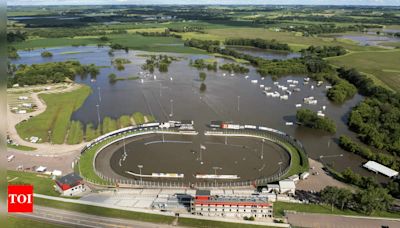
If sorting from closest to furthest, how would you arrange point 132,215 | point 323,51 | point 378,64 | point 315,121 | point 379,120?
point 132,215 < point 315,121 < point 379,120 < point 378,64 < point 323,51

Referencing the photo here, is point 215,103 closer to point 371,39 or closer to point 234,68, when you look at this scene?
point 234,68

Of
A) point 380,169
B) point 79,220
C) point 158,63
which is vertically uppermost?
point 158,63

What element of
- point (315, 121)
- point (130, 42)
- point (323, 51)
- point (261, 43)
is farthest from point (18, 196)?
point (130, 42)

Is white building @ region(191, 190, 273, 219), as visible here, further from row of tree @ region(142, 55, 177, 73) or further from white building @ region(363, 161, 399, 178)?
row of tree @ region(142, 55, 177, 73)

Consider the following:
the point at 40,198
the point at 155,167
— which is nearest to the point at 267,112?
the point at 155,167

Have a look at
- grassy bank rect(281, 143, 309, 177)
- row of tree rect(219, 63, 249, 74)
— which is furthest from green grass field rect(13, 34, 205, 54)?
grassy bank rect(281, 143, 309, 177)

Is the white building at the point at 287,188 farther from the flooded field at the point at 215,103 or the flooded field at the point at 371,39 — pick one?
the flooded field at the point at 371,39

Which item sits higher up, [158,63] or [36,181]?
[158,63]
